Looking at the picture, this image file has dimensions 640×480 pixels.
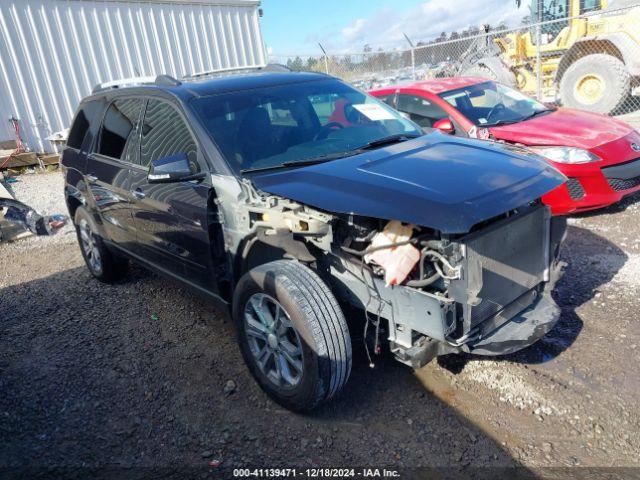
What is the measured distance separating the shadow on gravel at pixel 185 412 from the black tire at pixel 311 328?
24 cm

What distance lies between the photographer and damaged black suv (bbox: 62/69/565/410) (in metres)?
2.44

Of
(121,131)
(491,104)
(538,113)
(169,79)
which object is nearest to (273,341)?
(169,79)

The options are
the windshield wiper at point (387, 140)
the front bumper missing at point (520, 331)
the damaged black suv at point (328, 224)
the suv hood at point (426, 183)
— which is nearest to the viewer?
the suv hood at point (426, 183)

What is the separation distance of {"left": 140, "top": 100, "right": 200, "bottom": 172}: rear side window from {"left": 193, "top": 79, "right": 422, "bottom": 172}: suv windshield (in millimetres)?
185

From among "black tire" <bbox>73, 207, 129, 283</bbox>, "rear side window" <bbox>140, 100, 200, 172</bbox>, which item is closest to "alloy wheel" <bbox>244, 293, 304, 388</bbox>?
"rear side window" <bbox>140, 100, 200, 172</bbox>

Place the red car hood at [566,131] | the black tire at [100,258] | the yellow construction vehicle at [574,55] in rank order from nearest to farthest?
the black tire at [100,258], the red car hood at [566,131], the yellow construction vehicle at [574,55]

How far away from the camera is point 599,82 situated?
1041cm

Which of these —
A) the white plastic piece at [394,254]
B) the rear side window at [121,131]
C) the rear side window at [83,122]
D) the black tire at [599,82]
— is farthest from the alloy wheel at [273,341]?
the black tire at [599,82]

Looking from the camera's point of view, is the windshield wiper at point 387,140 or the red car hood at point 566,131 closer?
the windshield wiper at point 387,140

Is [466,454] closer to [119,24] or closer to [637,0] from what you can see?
[637,0]

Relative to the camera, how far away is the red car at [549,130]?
16.8ft

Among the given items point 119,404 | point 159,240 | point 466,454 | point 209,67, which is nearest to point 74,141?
point 159,240

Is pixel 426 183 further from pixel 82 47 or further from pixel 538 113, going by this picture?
pixel 82 47

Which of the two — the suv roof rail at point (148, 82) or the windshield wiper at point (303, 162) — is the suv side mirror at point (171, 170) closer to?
A: the windshield wiper at point (303, 162)
